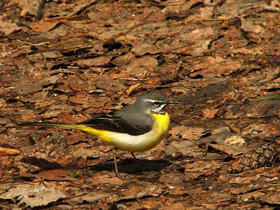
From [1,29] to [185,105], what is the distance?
18.2ft

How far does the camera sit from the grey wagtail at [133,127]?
8625 mm

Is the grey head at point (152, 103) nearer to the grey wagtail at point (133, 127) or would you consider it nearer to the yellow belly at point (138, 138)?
the grey wagtail at point (133, 127)

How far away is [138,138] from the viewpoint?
8.64 meters

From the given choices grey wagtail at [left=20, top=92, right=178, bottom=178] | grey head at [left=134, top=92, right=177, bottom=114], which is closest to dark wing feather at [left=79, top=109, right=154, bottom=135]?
grey wagtail at [left=20, top=92, right=178, bottom=178]

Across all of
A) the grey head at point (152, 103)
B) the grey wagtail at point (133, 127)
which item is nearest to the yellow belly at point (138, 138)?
the grey wagtail at point (133, 127)

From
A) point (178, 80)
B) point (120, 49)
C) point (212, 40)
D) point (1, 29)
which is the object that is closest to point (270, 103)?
point (178, 80)

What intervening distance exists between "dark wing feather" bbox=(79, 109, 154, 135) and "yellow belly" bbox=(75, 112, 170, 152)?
0.24ft

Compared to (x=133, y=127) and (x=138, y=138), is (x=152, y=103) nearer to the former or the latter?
(x=133, y=127)

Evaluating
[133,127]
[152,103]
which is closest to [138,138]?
[133,127]

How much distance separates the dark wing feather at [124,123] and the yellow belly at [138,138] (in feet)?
0.24

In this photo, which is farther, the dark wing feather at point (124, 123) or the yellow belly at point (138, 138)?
the dark wing feather at point (124, 123)

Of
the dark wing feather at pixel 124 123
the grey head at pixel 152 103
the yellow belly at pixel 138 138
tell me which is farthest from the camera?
the grey head at pixel 152 103

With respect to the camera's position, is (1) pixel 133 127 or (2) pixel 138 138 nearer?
(2) pixel 138 138

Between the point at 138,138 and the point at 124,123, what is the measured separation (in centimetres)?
37
